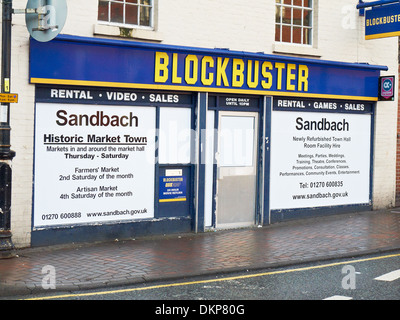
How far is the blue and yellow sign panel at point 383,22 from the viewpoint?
45.7 feet

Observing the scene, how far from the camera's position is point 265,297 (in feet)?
25.6

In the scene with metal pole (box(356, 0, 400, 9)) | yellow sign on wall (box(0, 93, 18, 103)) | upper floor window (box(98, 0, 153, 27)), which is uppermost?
metal pole (box(356, 0, 400, 9))

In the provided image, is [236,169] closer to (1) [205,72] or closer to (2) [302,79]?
(1) [205,72]

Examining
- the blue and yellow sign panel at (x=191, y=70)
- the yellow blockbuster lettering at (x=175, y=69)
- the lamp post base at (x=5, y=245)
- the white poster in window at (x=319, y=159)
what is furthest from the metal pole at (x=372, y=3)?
the lamp post base at (x=5, y=245)

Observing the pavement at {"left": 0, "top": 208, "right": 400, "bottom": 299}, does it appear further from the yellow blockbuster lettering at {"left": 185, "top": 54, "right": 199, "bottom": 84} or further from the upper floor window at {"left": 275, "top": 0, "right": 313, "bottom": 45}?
the upper floor window at {"left": 275, "top": 0, "right": 313, "bottom": 45}

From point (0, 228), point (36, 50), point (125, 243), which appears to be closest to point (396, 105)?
point (125, 243)

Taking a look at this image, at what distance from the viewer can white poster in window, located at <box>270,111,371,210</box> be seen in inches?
545

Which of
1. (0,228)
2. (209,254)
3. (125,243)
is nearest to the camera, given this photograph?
(0,228)

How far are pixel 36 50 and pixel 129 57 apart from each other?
168 centimetres

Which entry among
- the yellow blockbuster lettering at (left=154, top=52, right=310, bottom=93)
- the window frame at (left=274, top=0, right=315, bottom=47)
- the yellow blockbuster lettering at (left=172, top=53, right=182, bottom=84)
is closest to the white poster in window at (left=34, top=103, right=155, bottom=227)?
the yellow blockbuster lettering at (left=172, top=53, right=182, bottom=84)

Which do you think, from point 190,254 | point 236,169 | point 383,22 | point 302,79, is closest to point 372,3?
point 383,22

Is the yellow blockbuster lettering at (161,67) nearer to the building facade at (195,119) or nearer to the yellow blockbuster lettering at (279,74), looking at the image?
the building facade at (195,119)

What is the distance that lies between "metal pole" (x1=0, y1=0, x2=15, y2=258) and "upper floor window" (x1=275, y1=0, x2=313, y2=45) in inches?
239
